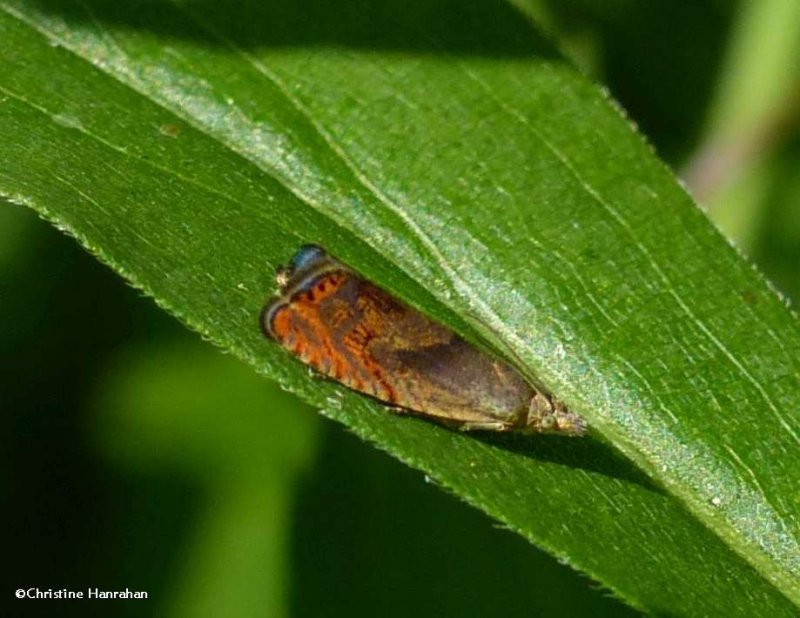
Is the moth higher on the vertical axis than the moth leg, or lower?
higher

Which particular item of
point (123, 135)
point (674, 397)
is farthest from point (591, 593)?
point (123, 135)

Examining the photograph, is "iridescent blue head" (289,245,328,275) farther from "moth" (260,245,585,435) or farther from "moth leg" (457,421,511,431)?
"moth leg" (457,421,511,431)
